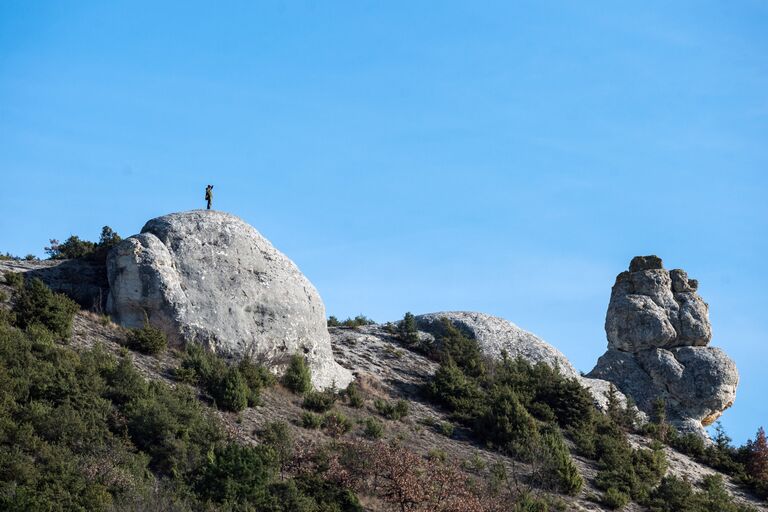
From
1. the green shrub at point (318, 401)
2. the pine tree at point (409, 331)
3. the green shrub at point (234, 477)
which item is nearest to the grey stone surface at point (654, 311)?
the pine tree at point (409, 331)

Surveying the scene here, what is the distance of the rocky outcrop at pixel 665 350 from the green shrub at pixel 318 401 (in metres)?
19.5

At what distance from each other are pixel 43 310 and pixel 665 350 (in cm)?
3194

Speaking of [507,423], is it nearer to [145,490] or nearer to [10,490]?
[145,490]

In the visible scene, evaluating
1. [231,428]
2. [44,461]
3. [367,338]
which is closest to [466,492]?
[231,428]

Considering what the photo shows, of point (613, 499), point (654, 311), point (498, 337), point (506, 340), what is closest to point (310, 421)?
point (613, 499)

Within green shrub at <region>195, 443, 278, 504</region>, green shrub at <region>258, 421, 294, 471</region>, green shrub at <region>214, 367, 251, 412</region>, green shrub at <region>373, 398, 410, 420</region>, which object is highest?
green shrub at <region>373, 398, 410, 420</region>

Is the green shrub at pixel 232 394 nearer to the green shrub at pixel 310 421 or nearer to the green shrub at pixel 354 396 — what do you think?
the green shrub at pixel 310 421

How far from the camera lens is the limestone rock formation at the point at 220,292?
36688mm

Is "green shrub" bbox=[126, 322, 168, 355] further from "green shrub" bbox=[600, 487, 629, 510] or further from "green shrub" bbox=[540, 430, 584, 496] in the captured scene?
"green shrub" bbox=[600, 487, 629, 510]

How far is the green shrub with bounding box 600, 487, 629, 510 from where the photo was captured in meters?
36.6

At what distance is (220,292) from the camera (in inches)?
1490

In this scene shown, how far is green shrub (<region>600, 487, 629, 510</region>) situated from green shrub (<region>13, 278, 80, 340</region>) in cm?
1938

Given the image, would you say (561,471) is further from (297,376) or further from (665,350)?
(665,350)

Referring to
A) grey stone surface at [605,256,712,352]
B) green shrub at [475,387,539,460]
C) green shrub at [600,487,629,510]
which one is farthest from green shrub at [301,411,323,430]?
grey stone surface at [605,256,712,352]
